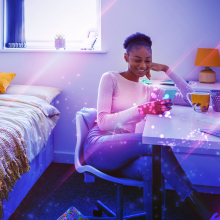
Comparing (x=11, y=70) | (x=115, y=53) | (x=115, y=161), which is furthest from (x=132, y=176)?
(x=11, y=70)

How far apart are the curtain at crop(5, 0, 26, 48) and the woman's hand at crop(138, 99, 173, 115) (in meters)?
2.08

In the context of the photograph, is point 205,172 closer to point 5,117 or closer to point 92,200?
point 92,200

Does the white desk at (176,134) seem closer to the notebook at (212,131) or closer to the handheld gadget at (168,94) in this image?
the notebook at (212,131)

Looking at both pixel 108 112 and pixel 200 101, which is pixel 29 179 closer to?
pixel 108 112

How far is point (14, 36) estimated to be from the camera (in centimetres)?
278

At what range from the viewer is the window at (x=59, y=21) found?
266cm

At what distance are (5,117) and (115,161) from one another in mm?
829

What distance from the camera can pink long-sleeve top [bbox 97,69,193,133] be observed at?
134 centimetres

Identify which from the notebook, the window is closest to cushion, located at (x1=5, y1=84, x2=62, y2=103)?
the window

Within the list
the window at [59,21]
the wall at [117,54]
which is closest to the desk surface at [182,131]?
the wall at [117,54]

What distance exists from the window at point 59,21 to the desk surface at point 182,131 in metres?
1.70

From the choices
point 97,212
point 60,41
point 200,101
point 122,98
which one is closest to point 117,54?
point 60,41

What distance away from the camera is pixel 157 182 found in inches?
38.1

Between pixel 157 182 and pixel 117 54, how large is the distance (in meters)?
1.73
